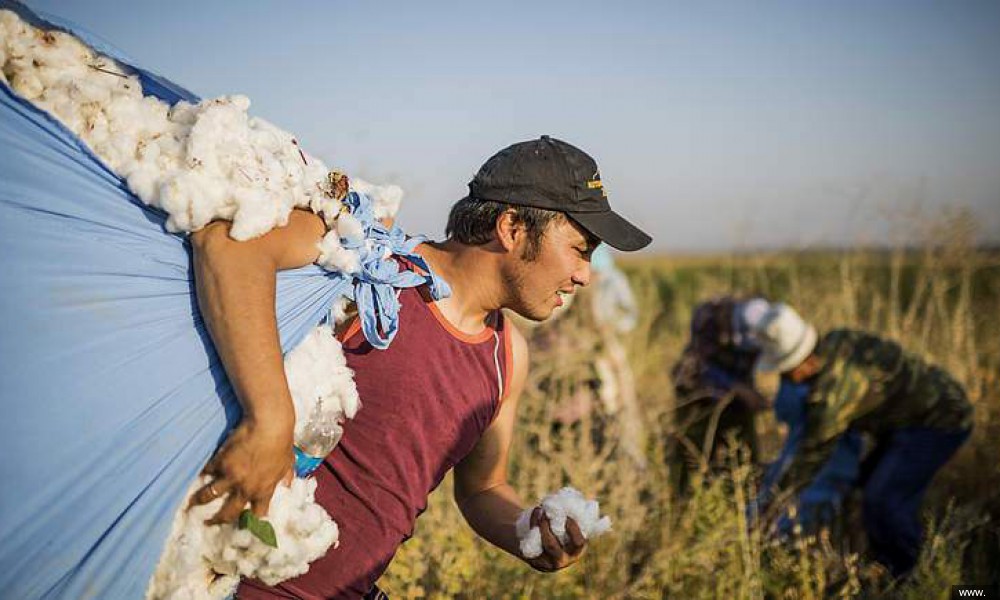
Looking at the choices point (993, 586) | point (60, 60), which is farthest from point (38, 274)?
point (993, 586)

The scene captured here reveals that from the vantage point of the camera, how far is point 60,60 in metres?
1.33

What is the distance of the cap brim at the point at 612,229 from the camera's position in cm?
184

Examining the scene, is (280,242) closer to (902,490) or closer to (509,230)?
(509,230)

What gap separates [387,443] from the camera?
1.77m

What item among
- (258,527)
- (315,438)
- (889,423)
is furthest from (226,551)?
(889,423)

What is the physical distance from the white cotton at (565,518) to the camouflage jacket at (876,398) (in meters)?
2.83

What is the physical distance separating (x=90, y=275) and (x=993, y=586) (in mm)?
3975

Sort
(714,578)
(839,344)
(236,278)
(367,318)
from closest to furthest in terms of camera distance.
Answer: (236,278) → (367,318) → (714,578) → (839,344)

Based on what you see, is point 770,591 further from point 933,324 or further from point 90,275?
point 933,324

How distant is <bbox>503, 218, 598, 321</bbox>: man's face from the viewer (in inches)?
73.9

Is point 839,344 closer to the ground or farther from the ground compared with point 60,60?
closer to the ground

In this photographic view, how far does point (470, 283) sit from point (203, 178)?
2.47ft

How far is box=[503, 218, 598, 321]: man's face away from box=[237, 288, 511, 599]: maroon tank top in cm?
20

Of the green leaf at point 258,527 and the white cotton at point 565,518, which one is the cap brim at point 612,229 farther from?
the green leaf at point 258,527
